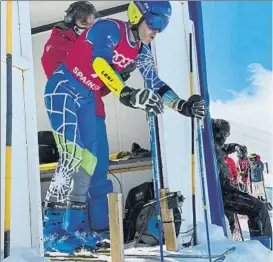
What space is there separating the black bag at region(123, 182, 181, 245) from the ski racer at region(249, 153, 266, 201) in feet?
3.48

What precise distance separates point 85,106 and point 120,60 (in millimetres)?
254

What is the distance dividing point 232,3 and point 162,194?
3.86 feet

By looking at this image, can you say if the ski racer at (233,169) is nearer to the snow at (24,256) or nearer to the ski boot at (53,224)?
the ski boot at (53,224)

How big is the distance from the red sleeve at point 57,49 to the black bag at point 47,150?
90cm

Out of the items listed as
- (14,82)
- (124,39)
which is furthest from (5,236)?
(124,39)

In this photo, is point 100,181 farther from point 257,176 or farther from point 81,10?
point 257,176

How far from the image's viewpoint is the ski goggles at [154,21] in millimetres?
2002

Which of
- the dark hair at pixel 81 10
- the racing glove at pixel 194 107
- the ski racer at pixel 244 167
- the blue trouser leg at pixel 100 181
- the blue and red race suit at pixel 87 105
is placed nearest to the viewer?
the blue and red race suit at pixel 87 105

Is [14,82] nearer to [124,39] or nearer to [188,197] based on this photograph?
[124,39]

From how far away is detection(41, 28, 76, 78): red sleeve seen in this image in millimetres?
2562

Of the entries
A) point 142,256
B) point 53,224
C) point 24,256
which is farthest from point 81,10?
point 24,256

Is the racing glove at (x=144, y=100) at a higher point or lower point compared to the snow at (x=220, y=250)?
higher

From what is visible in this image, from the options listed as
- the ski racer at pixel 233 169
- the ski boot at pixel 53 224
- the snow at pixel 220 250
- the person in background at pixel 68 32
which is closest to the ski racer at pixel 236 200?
the snow at pixel 220 250

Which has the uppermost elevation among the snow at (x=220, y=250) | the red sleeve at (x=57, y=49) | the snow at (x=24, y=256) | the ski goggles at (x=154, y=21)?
the red sleeve at (x=57, y=49)
